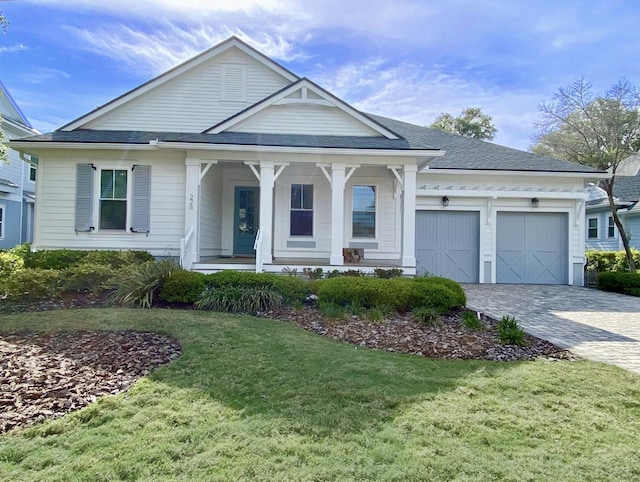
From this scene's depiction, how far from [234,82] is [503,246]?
→ 10323 millimetres

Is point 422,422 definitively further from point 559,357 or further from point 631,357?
point 631,357

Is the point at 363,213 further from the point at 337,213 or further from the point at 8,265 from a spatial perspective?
the point at 8,265

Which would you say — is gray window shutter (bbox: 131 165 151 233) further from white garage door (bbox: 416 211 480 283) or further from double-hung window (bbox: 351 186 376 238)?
white garage door (bbox: 416 211 480 283)

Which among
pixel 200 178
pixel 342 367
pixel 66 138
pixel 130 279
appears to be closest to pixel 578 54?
pixel 200 178

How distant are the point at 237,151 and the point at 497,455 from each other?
29.2ft

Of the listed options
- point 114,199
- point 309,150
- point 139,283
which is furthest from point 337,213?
point 114,199

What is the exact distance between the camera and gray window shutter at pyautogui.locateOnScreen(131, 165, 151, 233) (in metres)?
10.8

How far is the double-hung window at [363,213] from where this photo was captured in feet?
39.8

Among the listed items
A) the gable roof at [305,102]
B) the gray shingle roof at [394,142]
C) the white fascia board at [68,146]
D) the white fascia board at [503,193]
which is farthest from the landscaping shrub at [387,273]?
the white fascia board at [68,146]

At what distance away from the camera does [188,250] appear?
979 centimetres

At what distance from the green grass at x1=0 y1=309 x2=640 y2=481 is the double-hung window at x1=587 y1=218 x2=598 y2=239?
19.8m

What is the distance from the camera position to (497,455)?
2.66m

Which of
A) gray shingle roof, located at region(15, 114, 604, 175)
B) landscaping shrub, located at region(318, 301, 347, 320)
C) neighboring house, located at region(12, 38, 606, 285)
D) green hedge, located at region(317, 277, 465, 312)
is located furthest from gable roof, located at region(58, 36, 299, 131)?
landscaping shrub, located at region(318, 301, 347, 320)

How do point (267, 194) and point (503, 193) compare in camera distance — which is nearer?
point (267, 194)
